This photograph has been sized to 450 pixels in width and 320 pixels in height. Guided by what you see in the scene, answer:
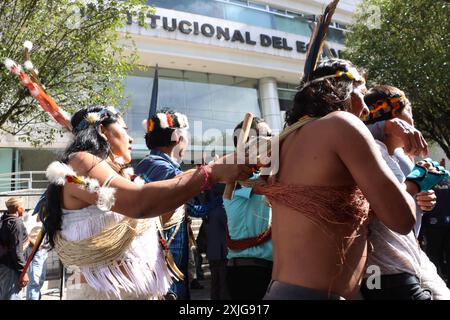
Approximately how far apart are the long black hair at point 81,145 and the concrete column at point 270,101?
18.2 m

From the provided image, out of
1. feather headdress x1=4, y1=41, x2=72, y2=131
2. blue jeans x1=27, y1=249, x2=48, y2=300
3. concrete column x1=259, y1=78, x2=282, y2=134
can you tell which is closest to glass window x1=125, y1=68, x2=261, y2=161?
concrete column x1=259, y1=78, x2=282, y2=134

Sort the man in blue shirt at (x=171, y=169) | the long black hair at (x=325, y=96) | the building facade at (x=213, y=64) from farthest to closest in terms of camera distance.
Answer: the building facade at (x=213, y=64)
the man in blue shirt at (x=171, y=169)
the long black hair at (x=325, y=96)

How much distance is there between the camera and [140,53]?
16.8m

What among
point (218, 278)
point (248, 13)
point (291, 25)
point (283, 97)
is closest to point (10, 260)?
point (218, 278)

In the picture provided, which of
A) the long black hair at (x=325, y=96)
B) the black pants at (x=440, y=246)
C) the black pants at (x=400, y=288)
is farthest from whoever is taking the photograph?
the black pants at (x=440, y=246)

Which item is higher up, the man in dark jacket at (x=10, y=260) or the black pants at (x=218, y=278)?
the man in dark jacket at (x=10, y=260)

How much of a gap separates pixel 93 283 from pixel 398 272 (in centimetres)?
Answer: 153

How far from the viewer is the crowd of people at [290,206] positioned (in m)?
1.60

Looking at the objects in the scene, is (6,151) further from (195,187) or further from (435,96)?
(195,187)

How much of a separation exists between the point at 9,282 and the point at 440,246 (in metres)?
5.78

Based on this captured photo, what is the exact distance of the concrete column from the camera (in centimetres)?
2036

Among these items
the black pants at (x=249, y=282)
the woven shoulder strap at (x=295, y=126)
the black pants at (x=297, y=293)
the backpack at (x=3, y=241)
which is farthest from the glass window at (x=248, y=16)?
the black pants at (x=297, y=293)

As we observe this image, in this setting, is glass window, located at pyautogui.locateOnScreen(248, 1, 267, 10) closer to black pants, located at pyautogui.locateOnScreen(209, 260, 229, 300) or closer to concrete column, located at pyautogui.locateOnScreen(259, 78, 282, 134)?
concrete column, located at pyautogui.locateOnScreen(259, 78, 282, 134)

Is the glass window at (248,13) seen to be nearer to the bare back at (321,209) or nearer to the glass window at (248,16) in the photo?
the glass window at (248,16)
